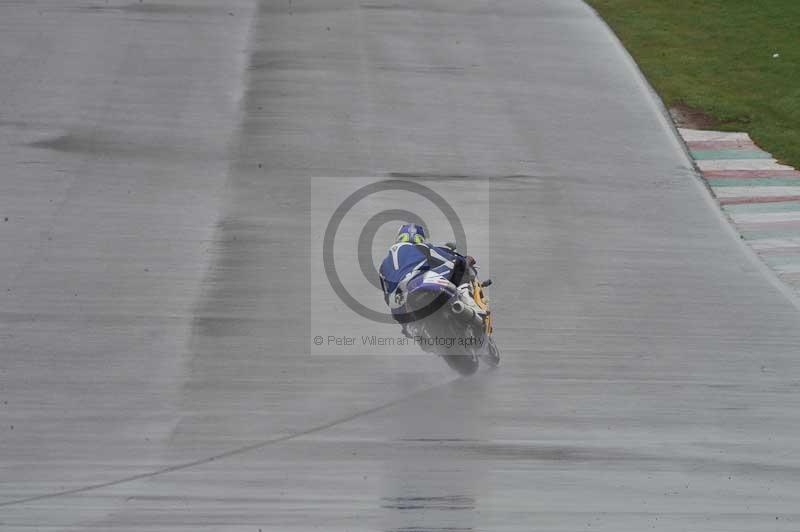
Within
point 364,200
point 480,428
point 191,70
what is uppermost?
point 480,428

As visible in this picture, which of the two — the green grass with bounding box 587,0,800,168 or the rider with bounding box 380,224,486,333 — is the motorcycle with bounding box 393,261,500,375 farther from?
the green grass with bounding box 587,0,800,168

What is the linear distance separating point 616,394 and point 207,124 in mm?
10262

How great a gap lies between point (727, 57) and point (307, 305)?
14291 millimetres

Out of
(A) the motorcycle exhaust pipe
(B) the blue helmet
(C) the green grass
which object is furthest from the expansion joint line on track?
(C) the green grass

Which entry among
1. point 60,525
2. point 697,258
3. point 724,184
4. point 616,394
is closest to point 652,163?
point 724,184

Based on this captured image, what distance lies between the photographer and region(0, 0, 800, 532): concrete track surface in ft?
30.4

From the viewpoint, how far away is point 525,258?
14344 mm

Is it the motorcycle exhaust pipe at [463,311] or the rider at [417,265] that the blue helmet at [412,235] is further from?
the motorcycle exhaust pipe at [463,311]

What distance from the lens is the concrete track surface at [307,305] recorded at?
9.27 metres

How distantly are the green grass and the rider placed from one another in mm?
9160

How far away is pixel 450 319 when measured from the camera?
11203 mm

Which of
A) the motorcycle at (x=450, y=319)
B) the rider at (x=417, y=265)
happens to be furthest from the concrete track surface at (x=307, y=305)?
the rider at (x=417, y=265)

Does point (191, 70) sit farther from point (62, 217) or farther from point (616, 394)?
point (616, 394)

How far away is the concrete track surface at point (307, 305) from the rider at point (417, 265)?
2.82 feet
